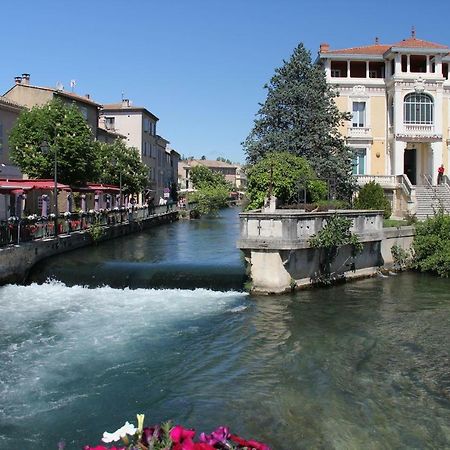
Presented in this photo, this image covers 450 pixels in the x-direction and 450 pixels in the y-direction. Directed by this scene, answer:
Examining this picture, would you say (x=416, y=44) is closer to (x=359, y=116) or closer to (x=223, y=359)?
(x=359, y=116)

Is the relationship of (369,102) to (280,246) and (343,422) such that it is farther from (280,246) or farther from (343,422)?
(343,422)

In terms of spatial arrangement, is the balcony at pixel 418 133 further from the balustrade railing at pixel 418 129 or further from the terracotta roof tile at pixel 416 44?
the terracotta roof tile at pixel 416 44

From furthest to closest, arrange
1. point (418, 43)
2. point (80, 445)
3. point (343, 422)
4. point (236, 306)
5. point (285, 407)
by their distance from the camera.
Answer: point (418, 43) → point (236, 306) → point (285, 407) → point (343, 422) → point (80, 445)

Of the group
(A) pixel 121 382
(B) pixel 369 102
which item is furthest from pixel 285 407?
(B) pixel 369 102

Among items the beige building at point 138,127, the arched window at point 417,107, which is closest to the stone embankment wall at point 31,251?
the arched window at point 417,107

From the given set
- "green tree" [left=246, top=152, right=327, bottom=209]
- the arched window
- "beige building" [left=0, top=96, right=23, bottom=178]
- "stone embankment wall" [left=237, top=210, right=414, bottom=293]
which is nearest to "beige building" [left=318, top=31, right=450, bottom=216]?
the arched window

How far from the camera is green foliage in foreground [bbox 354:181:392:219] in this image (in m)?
31.2

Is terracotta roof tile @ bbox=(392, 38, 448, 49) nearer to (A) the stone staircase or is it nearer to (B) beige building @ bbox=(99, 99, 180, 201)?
(A) the stone staircase

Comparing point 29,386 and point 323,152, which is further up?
point 323,152

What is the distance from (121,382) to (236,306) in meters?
6.99

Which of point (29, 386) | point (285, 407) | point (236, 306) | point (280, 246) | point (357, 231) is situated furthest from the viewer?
point (357, 231)

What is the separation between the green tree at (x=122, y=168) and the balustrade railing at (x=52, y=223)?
243 inches

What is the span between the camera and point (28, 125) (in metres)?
37.0

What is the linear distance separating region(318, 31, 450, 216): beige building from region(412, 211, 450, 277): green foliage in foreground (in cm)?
1210
